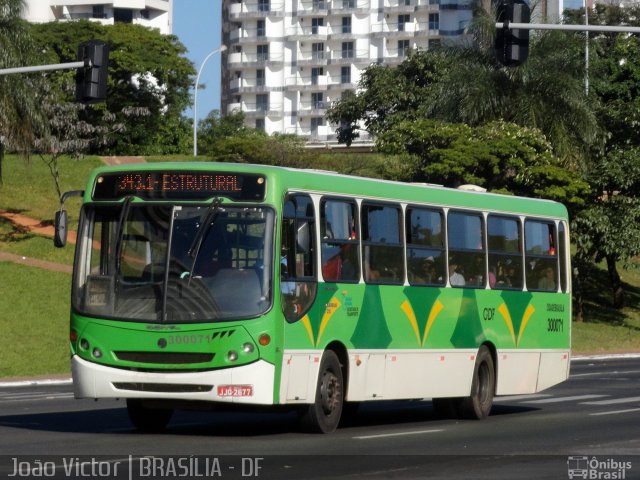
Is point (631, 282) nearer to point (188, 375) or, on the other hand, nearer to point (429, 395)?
point (429, 395)

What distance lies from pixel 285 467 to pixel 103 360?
3.59 meters

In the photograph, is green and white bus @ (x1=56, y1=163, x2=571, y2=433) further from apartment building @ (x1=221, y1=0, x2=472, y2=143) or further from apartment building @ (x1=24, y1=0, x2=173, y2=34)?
apartment building @ (x1=221, y1=0, x2=472, y2=143)

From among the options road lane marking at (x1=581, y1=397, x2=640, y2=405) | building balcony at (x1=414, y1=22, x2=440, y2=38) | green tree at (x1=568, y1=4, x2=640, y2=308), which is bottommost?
road lane marking at (x1=581, y1=397, x2=640, y2=405)

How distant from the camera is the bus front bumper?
15.1 metres

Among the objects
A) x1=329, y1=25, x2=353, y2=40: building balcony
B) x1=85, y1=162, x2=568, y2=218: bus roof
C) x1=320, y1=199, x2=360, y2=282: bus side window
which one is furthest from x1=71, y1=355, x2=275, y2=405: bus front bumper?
x1=329, y1=25, x2=353, y2=40: building balcony

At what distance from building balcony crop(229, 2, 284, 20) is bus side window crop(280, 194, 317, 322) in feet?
419

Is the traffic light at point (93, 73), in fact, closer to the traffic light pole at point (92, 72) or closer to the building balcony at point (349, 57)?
the traffic light pole at point (92, 72)

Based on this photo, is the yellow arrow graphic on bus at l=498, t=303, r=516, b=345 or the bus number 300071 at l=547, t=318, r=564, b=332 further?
the bus number 300071 at l=547, t=318, r=564, b=332

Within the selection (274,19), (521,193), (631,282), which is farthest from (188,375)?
(274,19)

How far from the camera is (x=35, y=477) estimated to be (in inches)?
460

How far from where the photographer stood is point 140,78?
97.0 metres

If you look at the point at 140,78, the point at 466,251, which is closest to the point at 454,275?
the point at 466,251

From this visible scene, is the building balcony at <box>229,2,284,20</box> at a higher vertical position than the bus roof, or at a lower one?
higher

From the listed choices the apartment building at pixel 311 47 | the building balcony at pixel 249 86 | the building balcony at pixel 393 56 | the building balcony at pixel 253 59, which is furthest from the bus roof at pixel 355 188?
the building balcony at pixel 253 59
